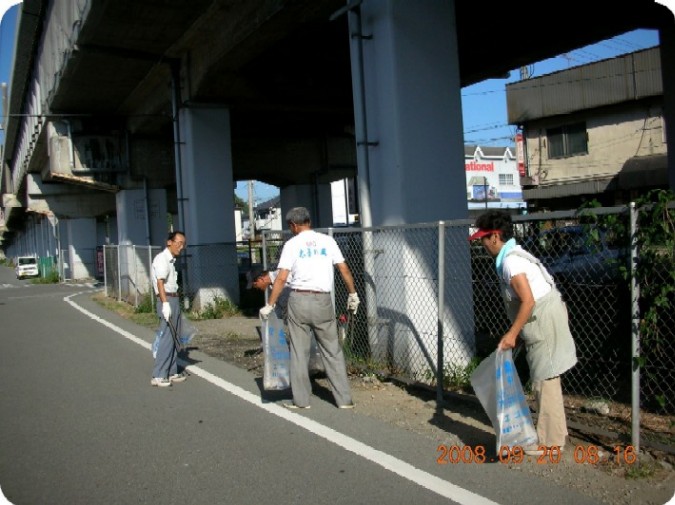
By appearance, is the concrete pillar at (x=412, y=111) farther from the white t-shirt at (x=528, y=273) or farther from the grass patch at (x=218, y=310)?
the grass patch at (x=218, y=310)

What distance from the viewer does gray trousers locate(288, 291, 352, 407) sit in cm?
599

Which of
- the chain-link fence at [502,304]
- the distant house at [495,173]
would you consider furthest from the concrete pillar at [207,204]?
the distant house at [495,173]

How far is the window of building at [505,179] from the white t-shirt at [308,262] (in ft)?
212

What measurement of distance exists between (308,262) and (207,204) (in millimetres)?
10203

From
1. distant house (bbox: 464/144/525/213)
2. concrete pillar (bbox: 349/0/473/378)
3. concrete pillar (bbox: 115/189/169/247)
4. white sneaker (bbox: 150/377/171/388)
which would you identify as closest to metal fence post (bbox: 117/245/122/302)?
concrete pillar (bbox: 115/189/169/247)

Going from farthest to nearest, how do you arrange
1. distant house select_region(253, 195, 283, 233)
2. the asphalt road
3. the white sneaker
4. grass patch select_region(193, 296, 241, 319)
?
distant house select_region(253, 195, 283, 233) → grass patch select_region(193, 296, 241, 319) → the white sneaker → the asphalt road

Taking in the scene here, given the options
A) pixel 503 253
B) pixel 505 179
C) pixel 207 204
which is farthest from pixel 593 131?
pixel 505 179

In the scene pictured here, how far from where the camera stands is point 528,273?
4266 millimetres

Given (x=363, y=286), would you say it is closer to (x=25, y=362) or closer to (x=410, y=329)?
(x=410, y=329)

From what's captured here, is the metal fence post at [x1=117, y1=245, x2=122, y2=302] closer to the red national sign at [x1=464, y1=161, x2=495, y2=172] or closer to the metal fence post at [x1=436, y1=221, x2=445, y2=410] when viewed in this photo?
the metal fence post at [x1=436, y1=221, x2=445, y2=410]

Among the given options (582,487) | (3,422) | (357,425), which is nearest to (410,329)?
(357,425)

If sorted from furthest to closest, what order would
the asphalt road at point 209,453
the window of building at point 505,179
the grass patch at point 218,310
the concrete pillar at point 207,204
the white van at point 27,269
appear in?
the window of building at point 505,179 < the white van at point 27,269 < the concrete pillar at point 207,204 < the grass patch at point 218,310 < the asphalt road at point 209,453

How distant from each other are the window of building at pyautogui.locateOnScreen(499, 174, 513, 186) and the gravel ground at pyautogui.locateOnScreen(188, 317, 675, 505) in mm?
62292

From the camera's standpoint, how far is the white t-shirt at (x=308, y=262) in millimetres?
5961
